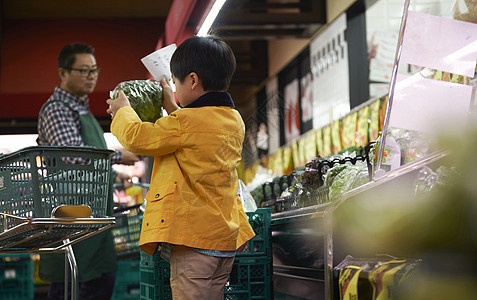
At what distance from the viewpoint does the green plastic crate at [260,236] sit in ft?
8.80

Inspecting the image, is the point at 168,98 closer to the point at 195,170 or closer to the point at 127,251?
the point at 195,170

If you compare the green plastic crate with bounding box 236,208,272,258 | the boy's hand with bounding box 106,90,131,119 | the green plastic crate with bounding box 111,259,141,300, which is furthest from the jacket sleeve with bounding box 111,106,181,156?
the green plastic crate with bounding box 111,259,141,300

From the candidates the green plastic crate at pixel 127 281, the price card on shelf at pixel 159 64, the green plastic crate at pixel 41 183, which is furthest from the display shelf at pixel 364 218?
the green plastic crate at pixel 127 281

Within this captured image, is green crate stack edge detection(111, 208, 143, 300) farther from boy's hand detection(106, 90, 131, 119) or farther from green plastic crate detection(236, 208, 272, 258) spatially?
boy's hand detection(106, 90, 131, 119)

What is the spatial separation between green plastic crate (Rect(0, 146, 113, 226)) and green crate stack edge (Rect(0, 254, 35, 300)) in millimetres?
3447

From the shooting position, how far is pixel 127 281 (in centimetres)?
504

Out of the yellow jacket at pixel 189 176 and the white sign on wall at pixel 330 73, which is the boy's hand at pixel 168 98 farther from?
the white sign on wall at pixel 330 73

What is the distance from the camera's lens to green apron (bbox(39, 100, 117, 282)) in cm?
327

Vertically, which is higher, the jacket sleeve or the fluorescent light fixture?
the fluorescent light fixture

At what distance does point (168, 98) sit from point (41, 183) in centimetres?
55

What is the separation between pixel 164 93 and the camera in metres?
2.32

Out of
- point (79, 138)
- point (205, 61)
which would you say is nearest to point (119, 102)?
point (205, 61)

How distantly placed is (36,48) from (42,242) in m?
7.43

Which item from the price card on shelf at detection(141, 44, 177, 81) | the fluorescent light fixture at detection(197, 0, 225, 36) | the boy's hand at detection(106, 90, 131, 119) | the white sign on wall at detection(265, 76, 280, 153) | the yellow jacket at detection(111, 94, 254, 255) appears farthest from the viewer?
the white sign on wall at detection(265, 76, 280, 153)
